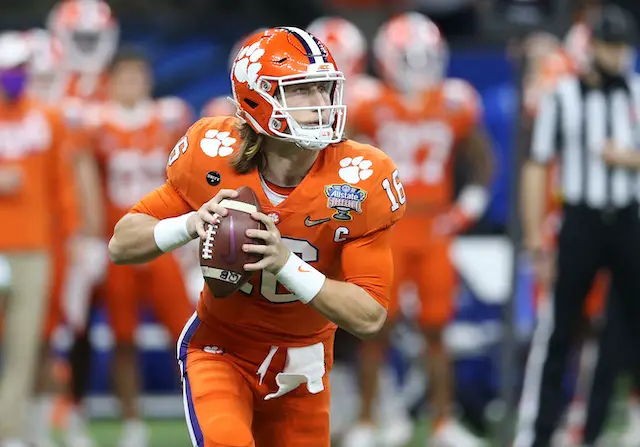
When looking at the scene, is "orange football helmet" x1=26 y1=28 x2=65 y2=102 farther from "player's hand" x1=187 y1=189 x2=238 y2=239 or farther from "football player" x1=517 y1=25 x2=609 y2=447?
"player's hand" x1=187 y1=189 x2=238 y2=239

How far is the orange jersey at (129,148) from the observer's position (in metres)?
6.87

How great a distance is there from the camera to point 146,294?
6.84 metres

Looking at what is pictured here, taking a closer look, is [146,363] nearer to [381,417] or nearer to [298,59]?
[381,417]

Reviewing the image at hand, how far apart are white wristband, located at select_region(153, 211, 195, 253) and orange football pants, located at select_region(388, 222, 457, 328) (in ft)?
10.6

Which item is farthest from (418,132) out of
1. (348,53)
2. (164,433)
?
(164,433)

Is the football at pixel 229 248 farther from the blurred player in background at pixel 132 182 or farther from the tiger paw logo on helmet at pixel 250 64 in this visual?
the blurred player in background at pixel 132 182

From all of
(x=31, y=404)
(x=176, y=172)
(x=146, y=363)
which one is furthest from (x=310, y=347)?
(x=146, y=363)

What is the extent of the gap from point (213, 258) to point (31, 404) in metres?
3.50

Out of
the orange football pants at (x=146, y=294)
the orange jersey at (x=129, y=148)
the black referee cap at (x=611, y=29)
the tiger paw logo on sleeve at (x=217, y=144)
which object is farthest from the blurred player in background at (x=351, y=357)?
the tiger paw logo on sleeve at (x=217, y=144)

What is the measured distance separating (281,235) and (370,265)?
0.80 ft

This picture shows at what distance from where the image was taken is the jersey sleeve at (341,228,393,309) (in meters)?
3.59

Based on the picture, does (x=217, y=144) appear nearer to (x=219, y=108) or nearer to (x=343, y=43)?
(x=219, y=108)

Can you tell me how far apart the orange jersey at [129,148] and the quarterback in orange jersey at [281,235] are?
3124 millimetres

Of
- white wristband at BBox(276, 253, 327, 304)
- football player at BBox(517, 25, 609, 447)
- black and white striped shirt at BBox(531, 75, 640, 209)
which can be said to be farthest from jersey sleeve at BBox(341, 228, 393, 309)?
football player at BBox(517, 25, 609, 447)
